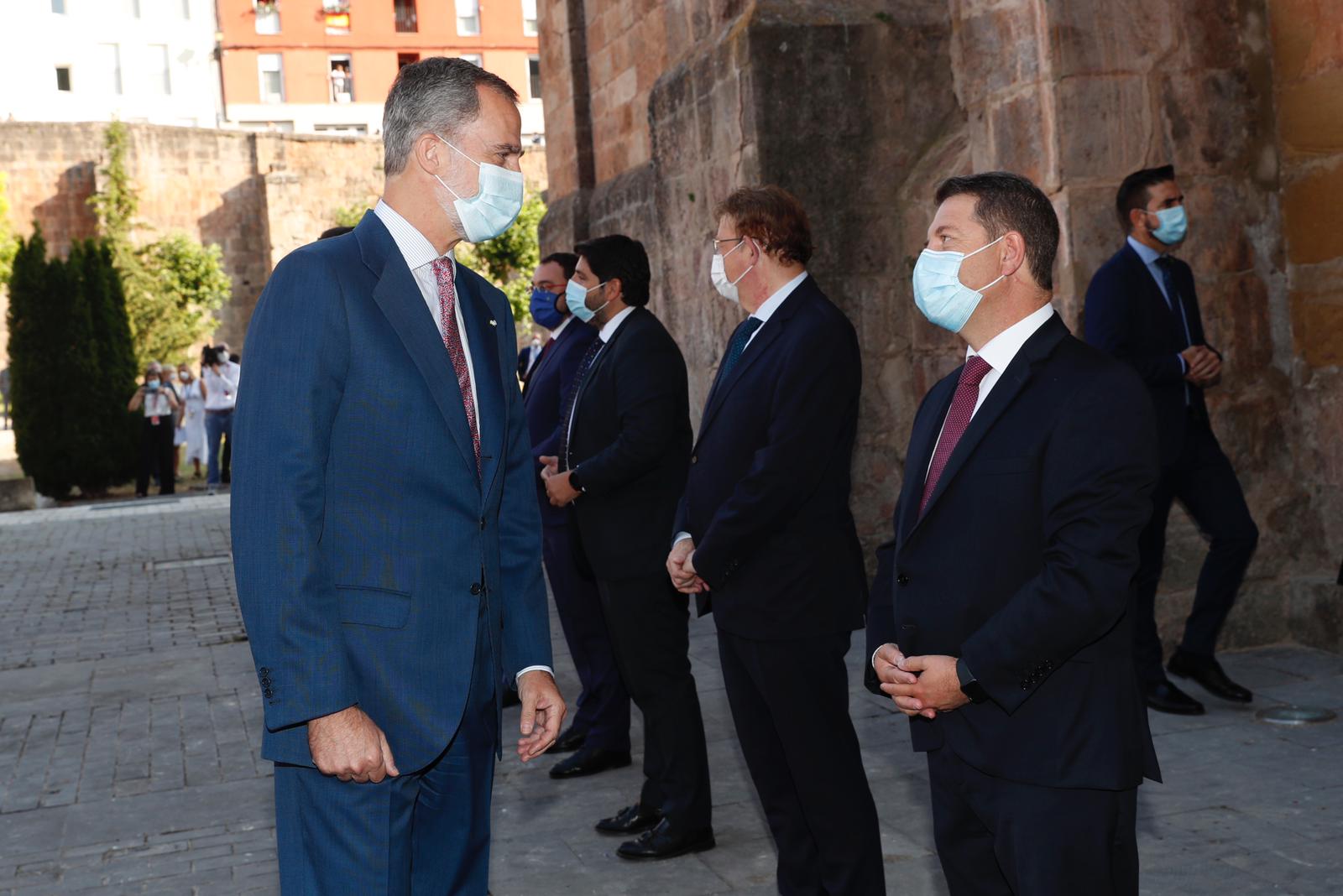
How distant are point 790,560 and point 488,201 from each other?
4.68ft

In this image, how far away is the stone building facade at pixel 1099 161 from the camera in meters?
6.61

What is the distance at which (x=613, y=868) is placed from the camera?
185 inches

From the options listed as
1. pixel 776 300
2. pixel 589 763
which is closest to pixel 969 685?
pixel 776 300

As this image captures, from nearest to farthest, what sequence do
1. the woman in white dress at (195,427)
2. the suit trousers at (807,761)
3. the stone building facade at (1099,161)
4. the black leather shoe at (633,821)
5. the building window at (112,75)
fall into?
the suit trousers at (807,761) < the black leather shoe at (633,821) < the stone building facade at (1099,161) < the woman in white dress at (195,427) < the building window at (112,75)

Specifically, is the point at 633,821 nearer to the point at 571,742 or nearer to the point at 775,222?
the point at 571,742

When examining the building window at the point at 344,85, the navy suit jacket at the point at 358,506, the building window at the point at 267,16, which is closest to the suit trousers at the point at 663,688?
the navy suit jacket at the point at 358,506

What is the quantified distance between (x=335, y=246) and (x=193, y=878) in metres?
2.92

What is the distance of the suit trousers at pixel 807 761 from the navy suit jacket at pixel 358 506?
120cm

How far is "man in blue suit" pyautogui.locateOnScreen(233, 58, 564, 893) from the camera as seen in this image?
8.19 ft

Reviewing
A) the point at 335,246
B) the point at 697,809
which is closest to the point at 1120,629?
the point at 335,246

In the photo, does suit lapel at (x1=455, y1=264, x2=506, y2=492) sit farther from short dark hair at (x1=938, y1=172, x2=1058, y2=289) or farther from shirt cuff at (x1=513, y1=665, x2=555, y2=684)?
short dark hair at (x1=938, y1=172, x2=1058, y2=289)

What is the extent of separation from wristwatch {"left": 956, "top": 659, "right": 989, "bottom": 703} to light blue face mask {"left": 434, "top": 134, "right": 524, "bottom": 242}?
1139 millimetres

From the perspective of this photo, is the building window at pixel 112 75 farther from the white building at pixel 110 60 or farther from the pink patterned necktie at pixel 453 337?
the pink patterned necktie at pixel 453 337

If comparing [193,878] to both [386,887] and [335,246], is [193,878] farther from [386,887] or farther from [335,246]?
[335,246]
